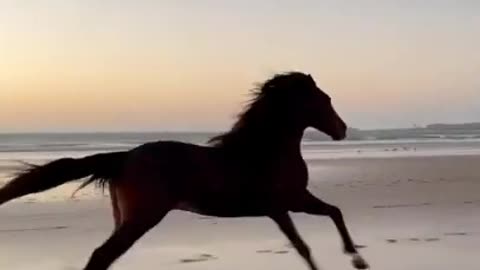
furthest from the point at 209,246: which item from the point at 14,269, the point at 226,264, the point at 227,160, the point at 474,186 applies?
the point at 474,186

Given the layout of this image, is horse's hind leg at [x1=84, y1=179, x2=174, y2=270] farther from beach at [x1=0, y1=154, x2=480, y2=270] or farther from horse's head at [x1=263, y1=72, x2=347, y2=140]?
beach at [x1=0, y1=154, x2=480, y2=270]

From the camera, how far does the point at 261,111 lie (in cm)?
634

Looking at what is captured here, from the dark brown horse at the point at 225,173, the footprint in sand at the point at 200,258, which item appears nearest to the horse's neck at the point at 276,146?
the dark brown horse at the point at 225,173

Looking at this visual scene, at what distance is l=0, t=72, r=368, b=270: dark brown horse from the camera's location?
18.0 ft

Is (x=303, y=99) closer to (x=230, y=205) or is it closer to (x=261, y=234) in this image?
(x=230, y=205)

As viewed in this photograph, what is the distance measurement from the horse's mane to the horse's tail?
0.88 meters

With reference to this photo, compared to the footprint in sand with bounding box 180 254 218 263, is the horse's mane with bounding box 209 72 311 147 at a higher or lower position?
higher

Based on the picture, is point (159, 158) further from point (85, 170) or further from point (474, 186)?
point (474, 186)

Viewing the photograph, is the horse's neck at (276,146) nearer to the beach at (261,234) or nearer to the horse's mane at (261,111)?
the horse's mane at (261,111)

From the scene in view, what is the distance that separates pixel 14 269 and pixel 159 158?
2.41m

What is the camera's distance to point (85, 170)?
5.70 m

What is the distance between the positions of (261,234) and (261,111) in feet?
10.5

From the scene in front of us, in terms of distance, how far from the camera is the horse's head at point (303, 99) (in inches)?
250

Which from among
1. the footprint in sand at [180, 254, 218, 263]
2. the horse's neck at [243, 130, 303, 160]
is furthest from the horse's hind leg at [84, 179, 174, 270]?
the footprint in sand at [180, 254, 218, 263]
